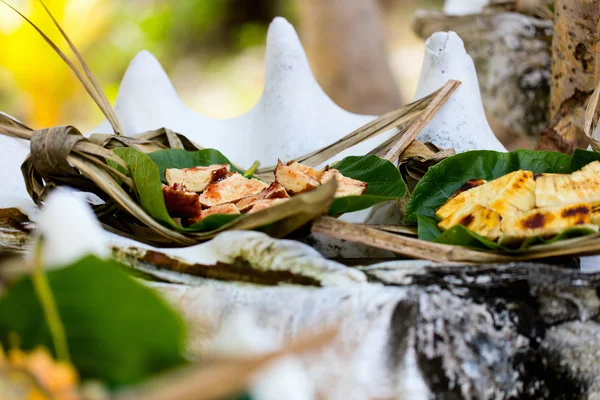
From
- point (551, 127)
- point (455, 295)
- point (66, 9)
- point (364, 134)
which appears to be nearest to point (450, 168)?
point (364, 134)

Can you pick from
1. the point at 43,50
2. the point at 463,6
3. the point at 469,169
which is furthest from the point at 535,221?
the point at 43,50

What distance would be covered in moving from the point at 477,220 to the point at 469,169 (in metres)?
0.12

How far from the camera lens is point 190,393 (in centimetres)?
20

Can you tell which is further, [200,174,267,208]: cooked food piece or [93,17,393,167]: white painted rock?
[93,17,393,167]: white painted rock

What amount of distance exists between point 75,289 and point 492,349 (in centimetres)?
23

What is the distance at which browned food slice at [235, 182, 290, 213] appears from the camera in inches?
20.2

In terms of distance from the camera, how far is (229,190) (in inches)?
22.5

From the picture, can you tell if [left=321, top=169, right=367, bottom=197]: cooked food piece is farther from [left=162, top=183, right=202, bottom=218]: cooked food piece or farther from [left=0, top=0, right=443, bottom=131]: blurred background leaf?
[left=0, top=0, right=443, bottom=131]: blurred background leaf

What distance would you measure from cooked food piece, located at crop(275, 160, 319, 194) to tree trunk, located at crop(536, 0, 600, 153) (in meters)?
0.44

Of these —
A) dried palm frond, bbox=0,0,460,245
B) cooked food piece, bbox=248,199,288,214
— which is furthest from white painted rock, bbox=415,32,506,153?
cooked food piece, bbox=248,199,288,214

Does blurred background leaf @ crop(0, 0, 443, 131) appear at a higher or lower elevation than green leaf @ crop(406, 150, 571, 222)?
higher

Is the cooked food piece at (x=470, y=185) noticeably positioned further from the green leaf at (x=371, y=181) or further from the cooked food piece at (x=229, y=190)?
the cooked food piece at (x=229, y=190)

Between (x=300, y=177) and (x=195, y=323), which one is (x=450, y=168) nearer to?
(x=300, y=177)

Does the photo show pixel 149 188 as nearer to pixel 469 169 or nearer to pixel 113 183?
pixel 113 183
